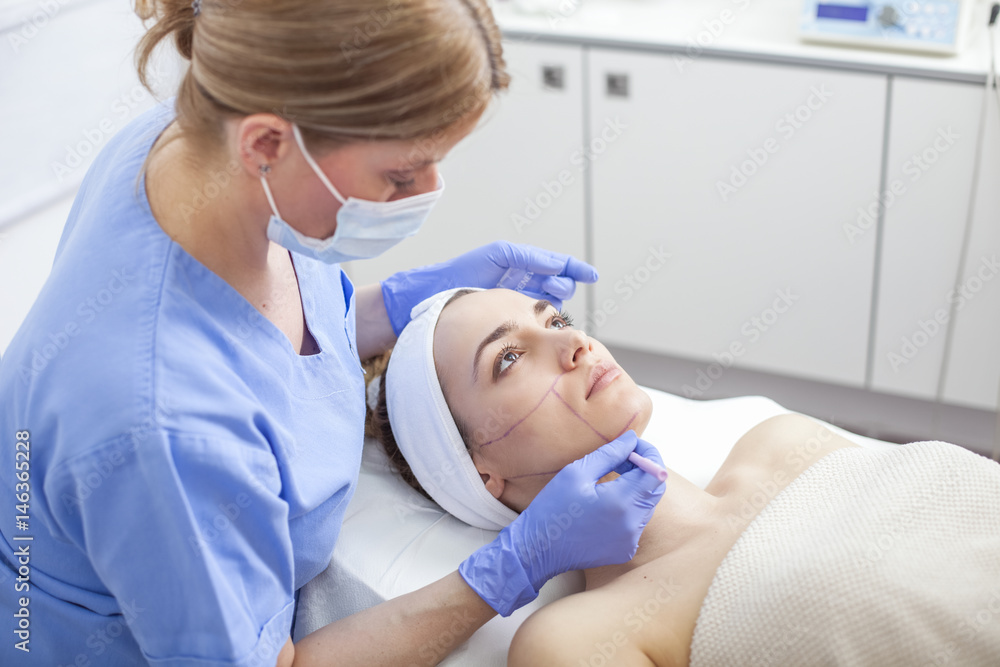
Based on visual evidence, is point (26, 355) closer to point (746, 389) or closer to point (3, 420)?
point (3, 420)

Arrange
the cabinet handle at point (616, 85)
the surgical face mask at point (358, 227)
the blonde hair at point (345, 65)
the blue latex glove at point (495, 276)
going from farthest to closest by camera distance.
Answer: the cabinet handle at point (616, 85) < the blue latex glove at point (495, 276) < the surgical face mask at point (358, 227) < the blonde hair at point (345, 65)

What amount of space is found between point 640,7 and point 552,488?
6.02 feet

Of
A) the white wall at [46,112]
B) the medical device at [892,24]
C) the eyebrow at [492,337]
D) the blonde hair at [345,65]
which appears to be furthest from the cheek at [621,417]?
the medical device at [892,24]

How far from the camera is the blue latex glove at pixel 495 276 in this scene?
1.73 metres

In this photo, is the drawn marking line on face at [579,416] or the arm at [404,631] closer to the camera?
the arm at [404,631]

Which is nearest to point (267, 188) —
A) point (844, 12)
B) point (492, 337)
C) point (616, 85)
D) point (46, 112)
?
point (492, 337)

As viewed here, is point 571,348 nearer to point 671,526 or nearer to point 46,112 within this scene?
point 671,526

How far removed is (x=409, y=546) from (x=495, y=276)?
0.56 metres

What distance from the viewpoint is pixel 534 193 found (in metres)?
2.74

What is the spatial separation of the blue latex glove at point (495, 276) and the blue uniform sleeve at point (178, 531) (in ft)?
2.27

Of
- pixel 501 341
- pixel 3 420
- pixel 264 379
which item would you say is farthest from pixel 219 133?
pixel 501 341

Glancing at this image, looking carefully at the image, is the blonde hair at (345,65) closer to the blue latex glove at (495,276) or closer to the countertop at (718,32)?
the blue latex glove at (495,276)

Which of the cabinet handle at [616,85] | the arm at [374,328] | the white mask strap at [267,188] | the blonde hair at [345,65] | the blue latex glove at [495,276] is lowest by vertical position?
the arm at [374,328]

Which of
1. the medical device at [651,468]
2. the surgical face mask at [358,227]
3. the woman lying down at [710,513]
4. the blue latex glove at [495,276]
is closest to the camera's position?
the surgical face mask at [358,227]
